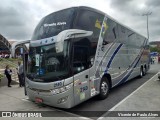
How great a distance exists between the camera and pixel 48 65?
17.3ft

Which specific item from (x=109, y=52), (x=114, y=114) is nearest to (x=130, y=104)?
(x=114, y=114)

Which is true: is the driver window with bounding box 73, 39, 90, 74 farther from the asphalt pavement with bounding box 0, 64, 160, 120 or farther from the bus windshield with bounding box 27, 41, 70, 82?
the asphalt pavement with bounding box 0, 64, 160, 120

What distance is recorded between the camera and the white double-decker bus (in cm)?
500

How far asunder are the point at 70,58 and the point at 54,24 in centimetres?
148

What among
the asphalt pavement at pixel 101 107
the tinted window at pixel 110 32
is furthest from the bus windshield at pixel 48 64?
the tinted window at pixel 110 32

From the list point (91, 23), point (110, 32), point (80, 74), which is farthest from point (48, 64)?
point (110, 32)

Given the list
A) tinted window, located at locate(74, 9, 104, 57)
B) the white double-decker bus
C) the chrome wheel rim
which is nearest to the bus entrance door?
the white double-decker bus

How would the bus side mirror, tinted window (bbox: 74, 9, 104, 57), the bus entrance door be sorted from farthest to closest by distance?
1. tinted window (bbox: 74, 9, 104, 57)
2. the bus entrance door
3. the bus side mirror

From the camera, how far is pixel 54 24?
18.6 ft

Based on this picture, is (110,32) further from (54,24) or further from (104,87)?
(54,24)

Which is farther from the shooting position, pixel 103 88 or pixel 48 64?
pixel 103 88

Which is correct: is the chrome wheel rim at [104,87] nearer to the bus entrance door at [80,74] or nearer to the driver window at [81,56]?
the bus entrance door at [80,74]

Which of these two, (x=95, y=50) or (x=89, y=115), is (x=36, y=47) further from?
(x=89, y=115)

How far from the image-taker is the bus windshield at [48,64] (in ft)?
16.5
